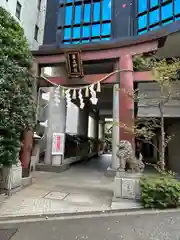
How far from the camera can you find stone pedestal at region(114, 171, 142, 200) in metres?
5.63

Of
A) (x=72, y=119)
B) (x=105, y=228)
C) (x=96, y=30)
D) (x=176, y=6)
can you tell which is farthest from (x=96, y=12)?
(x=105, y=228)

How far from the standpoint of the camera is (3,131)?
19.1 feet

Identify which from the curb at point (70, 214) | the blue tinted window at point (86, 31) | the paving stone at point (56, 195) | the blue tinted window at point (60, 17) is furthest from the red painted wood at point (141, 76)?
the blue tinted window at point (60, 17)

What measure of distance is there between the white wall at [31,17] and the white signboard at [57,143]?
846cm

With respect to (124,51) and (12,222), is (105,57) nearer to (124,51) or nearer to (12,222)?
(124,51)

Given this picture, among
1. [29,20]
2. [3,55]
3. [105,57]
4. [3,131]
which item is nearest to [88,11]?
[29,20]

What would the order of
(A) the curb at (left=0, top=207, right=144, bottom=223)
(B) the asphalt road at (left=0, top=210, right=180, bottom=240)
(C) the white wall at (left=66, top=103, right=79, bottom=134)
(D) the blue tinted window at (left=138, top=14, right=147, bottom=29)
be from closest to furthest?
(B) the asphalt road at (left=0, top=210, right=180, bottom=240) → (A) the curb at (left=0, top=207, right=144, bottom=223) → (D) the blue tinted window at (left=138, top=14, right=147, bottom=29) → (C) the white wall at (left=66, top=103, right=79, bottom=134)

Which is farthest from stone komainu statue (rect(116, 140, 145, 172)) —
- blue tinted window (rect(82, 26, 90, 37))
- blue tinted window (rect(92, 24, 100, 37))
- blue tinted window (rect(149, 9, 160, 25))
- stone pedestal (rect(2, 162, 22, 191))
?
blue tinted window (rect(82, 26, 90, 37))

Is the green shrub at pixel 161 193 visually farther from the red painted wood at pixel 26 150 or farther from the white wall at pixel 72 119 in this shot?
the white wall at pixel 72 119

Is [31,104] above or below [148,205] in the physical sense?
above

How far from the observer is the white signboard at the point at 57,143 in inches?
441

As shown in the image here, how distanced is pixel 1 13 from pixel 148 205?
8.04 meters

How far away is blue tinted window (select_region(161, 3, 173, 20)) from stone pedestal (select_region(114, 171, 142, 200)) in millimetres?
11550

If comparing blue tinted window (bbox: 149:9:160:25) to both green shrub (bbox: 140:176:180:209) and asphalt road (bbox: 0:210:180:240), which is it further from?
asphalt road (bbox: 0:210:180:240)
